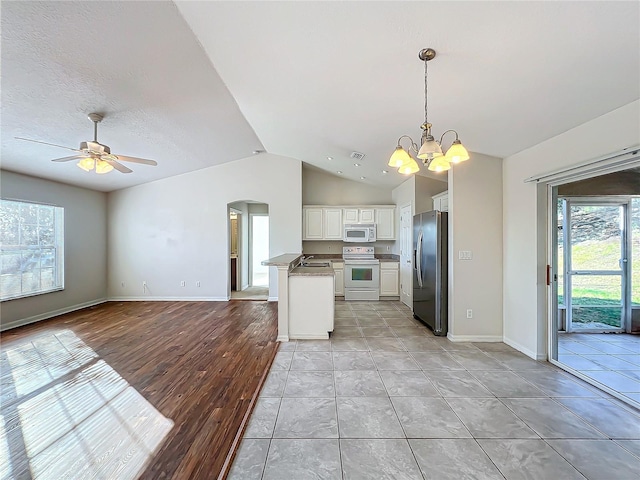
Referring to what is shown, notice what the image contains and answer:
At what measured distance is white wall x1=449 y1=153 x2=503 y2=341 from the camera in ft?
11.9

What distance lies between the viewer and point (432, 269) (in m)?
3.98

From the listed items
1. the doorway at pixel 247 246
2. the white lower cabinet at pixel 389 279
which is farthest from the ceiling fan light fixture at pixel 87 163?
the white lower cabinet at pixel 389 279

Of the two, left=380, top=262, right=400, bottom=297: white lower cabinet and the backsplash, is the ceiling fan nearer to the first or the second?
the backsplash

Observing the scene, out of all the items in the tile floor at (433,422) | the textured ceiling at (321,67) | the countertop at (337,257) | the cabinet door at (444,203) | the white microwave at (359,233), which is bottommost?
the tile floor at (433,422)

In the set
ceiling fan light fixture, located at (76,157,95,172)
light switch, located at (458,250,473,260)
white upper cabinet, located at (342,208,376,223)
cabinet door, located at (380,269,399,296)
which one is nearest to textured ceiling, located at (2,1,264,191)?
ceiling fan light fixture, located at (76,157,95,172)

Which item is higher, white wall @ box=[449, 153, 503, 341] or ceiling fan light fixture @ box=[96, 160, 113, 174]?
ceiling fan light fixture @ box=[96, 160, 113, 174]

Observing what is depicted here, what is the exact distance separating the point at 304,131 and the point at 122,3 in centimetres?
242

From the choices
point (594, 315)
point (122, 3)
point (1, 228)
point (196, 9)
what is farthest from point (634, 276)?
point (1, 228)

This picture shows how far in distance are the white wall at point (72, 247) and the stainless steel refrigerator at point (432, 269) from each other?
6.38 metres

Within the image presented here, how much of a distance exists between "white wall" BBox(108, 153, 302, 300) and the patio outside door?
452 centimetres

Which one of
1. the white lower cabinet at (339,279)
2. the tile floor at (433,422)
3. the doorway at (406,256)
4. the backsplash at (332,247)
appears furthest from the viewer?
the backsplash at (332,247)

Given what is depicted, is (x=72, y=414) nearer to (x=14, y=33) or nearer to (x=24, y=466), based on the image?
(x=24, y=466)

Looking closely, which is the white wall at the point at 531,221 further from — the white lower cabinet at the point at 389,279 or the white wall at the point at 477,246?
the white lower cabinet at the point at 389,279

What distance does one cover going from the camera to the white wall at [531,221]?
242cm
